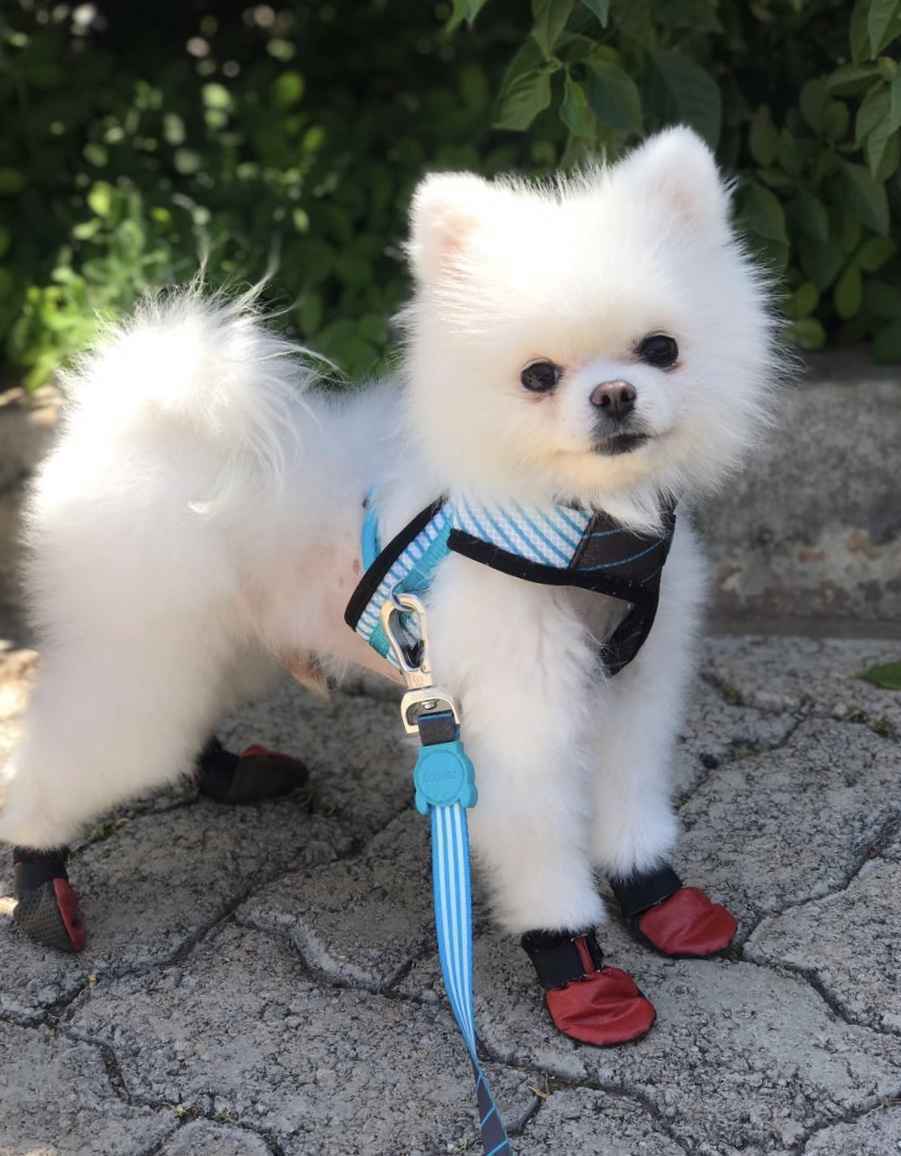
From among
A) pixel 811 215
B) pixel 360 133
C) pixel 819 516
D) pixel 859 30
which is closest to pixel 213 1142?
pixel 819 516

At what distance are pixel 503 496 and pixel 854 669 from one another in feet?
4.91

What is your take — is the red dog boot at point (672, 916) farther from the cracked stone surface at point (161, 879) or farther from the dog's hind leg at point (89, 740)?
the dog's hind leg at point (89, 740)

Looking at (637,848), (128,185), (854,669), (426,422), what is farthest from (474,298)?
(128,185)

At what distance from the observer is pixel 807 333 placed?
3668mm

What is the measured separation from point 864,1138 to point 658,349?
115cm

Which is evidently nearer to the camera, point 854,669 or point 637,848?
point 637,848

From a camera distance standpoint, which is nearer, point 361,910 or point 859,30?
point 361,910

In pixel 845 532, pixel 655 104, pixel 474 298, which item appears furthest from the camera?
pixel 845 532

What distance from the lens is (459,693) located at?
218 cm

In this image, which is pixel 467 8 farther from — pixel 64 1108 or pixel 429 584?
pixel 64 1108

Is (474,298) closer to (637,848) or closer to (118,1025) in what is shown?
(637,848)

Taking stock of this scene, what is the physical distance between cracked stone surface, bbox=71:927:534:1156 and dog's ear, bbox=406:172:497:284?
3.93 feet

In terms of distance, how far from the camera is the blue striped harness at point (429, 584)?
2010 mm

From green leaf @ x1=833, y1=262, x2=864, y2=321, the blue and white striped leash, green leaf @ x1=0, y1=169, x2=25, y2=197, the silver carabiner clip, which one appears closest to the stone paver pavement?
the blue and white striped leash
